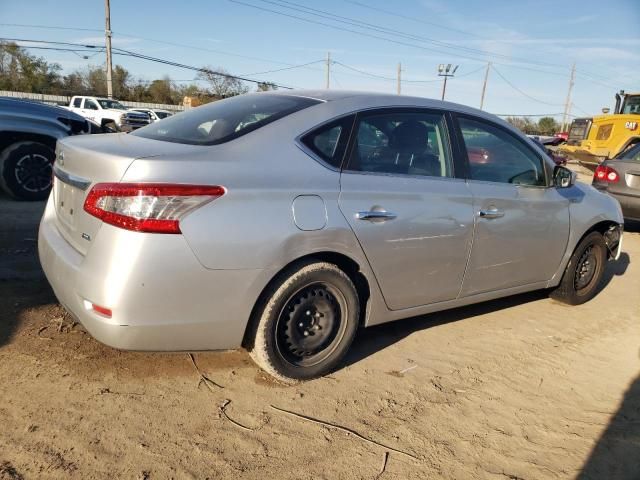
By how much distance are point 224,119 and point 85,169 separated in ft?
2.85

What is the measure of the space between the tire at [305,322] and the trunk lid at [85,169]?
91 centimetres

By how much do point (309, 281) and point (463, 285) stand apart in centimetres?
131

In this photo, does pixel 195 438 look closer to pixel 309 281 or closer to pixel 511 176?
pixel 309 281

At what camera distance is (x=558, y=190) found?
4102mm

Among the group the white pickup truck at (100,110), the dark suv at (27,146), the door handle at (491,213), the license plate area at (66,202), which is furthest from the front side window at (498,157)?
the white pickup truck at (100,110)

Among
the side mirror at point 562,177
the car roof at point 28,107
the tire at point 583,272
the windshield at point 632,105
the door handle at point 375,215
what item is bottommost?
the tire at point 583,272

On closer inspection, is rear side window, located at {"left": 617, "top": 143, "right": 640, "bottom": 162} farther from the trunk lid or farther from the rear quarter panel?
the trunk lid

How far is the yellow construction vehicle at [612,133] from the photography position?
16844 mm

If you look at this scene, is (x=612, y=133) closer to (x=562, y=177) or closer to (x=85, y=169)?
(x=562, y=177)

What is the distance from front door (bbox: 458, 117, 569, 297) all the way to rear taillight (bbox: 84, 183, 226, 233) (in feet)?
6.55

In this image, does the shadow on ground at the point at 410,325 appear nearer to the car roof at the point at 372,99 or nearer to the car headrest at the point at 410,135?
the car headrest at the point at 410,135

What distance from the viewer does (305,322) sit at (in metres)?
2.87

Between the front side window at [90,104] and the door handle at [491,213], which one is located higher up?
the front side window at [90,104]

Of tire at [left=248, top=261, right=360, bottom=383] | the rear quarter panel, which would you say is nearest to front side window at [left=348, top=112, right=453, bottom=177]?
tire at [left=248, top=261, right=360, bottom=383]
